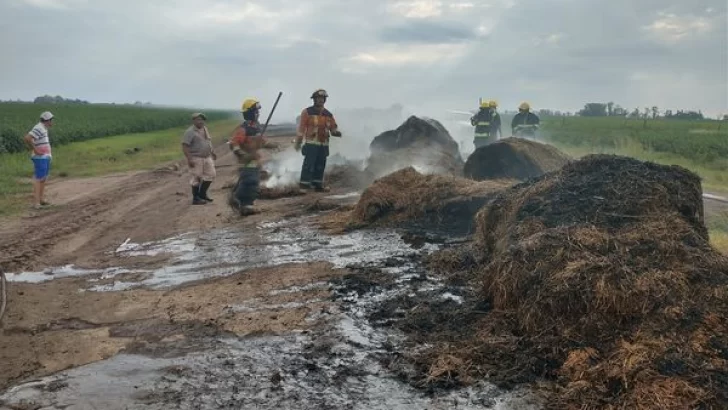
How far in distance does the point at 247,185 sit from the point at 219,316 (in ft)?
18.0

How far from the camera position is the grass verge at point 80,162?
43.2ft

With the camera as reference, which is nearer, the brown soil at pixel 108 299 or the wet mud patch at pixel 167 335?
the wet mud patch at pixel 167 335

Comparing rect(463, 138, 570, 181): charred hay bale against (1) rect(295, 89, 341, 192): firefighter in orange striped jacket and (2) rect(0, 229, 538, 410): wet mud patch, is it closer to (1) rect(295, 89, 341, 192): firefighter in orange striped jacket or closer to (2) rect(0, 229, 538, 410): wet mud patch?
(1) rect(295, 89, 341, 192): firefighter in orange striped jacket

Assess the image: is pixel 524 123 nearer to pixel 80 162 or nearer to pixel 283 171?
pixel 283 171

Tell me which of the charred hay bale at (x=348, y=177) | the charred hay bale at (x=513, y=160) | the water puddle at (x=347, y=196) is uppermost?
the charred hay bale at (x=513, y=160)

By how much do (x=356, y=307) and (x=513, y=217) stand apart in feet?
7.10

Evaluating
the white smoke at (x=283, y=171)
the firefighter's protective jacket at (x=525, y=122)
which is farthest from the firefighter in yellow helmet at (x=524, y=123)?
the white smoke at (x=283, y=171)

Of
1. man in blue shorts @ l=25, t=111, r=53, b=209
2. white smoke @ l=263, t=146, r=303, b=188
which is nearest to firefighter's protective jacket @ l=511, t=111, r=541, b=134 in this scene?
white smoke @ l=263, t=146, r=303, b=188

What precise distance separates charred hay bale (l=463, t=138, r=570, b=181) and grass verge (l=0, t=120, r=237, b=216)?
8.97 metres

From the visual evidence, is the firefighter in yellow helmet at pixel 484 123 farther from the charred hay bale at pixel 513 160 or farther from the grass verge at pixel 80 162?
the grass verge at pixel 80 162

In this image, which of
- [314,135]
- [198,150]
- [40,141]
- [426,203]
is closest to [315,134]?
[314,135]

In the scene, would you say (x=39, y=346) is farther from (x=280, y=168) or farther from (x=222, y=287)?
(x=280, y=168)

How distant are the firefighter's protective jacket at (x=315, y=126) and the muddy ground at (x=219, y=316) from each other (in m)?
3.31

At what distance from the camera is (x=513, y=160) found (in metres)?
12.6
